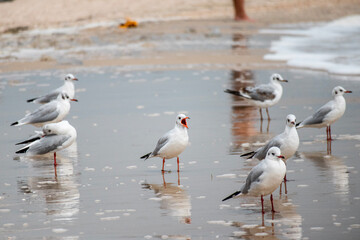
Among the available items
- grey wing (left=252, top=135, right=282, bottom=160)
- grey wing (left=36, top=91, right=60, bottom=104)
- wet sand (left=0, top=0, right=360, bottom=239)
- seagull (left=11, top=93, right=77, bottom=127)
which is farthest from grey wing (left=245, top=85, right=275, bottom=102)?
grey wing (left=252, top=135, right=282, bottom=160)

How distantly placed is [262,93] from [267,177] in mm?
5324

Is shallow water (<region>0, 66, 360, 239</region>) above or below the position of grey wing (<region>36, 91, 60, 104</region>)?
below

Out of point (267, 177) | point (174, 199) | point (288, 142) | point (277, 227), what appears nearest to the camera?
point (277, 227)

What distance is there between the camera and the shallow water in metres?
6.34

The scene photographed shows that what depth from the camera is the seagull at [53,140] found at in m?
9.11

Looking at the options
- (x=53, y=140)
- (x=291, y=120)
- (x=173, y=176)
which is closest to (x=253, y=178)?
(x=291, y=120)

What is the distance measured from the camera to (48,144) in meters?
9.09

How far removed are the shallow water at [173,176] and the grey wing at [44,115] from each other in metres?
0.31

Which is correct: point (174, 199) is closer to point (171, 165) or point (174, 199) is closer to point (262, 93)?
point (171, 165)

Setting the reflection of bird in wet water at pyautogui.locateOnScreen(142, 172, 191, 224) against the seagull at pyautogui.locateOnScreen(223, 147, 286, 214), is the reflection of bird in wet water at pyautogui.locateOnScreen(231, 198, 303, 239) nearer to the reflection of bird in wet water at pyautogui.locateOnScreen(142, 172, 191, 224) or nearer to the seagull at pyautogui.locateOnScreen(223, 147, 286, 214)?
the seagull at pyautogui.locateOnScreen(223, 147, 286, 214)

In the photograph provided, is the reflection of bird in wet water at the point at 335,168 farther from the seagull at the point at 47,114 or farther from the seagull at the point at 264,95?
the seagull at the point at 47,114

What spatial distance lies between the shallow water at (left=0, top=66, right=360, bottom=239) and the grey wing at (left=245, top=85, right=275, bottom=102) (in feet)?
1.21

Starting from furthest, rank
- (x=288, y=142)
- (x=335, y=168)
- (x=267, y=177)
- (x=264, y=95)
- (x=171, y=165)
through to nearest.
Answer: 1. (x=264, y=95)
2. (x=171, y=165)
3. (x=335, y=168)
4. (x=288, y=142)
5. (x=267, y=177)

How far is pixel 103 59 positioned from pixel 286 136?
44.1 feet
